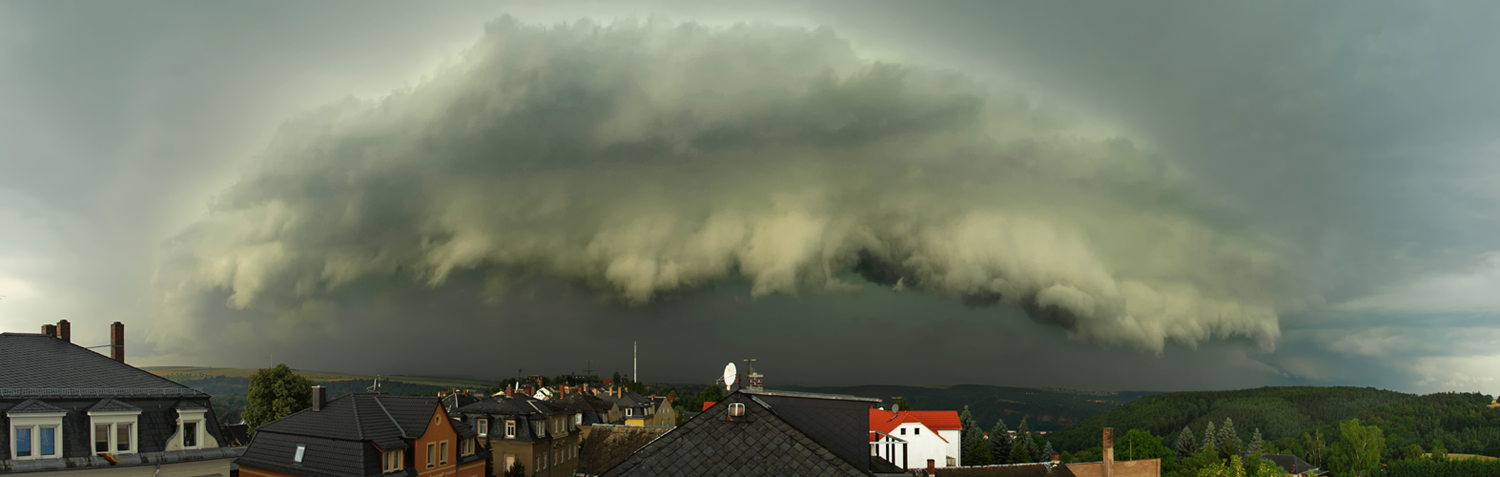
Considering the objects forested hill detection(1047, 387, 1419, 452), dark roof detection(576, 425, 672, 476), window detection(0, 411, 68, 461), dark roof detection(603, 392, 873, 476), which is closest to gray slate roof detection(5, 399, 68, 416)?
window detection(0, 411, 68, 461)

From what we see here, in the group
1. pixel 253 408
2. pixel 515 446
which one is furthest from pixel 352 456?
pixel 253 408

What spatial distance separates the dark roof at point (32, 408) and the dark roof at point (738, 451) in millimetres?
20891

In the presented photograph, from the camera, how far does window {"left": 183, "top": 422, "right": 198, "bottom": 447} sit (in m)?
25.7

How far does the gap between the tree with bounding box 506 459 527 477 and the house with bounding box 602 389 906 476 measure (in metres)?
34.9

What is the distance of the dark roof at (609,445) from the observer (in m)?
57.8

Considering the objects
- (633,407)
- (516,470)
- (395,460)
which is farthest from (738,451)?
(633,407)

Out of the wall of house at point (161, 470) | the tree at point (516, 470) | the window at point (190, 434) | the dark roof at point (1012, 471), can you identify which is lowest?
the tree at point (516, 470)

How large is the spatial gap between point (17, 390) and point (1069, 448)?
145525mm

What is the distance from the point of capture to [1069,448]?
133m

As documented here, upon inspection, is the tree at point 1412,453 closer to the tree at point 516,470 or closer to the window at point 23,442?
the tree at point 516,470

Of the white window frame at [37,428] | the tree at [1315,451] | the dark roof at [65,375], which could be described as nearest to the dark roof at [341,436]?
the dark roof at [65,375]

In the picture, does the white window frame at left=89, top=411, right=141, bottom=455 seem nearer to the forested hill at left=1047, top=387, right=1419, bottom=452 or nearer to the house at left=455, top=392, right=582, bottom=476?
the house at left=455, top=392, right=582, bottom=476

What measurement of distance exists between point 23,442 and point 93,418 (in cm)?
174

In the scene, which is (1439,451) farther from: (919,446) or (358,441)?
(358,441)
